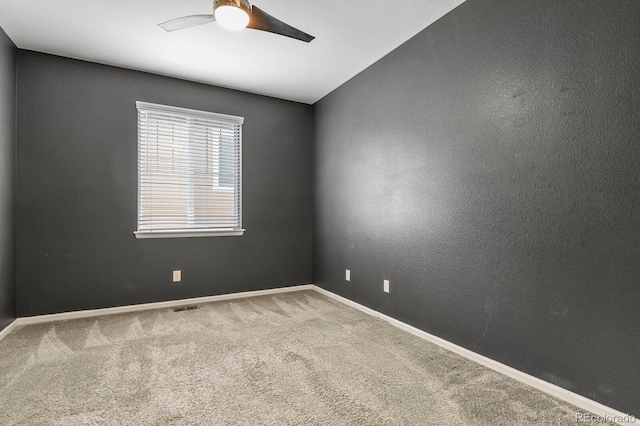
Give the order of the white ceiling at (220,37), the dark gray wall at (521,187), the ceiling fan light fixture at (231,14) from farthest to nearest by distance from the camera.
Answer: the white ceiling at (220,37) → the ceiling fan light fixture at (231,14) → the dark gray wall at (521,187)

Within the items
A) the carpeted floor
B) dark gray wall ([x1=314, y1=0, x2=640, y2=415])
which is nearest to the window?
the carpeted floor

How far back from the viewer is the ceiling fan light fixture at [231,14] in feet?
5.81

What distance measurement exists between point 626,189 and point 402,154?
1.59 metres

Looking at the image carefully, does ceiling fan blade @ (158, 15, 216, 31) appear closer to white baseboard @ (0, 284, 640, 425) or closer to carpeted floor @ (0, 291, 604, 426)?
carpeted floor @ (0, 291, 604, 426)

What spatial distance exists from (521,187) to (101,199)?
3.77m

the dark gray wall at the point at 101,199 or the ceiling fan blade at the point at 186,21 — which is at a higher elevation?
the ceiling fan blade at the point at 186,21

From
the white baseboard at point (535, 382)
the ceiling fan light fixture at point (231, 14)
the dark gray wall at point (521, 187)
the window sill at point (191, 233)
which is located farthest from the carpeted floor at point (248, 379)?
the ceiling fan light fixture at point (231, 14)

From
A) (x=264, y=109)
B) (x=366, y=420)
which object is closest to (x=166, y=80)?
(x=264, y=109)

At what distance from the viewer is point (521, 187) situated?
196 cm

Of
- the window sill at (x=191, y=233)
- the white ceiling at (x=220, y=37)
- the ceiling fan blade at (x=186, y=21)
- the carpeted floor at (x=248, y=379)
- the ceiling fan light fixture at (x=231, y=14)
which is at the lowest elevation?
the carpeted floor at (x=248, y=379)

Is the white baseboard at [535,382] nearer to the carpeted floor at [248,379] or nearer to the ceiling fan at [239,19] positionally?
the carpeted floor at [248,379]

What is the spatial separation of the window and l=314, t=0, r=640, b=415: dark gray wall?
6.10 feet

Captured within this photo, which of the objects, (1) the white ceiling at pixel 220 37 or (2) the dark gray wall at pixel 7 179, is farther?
(2) the dark gray wall at pixel 7 179

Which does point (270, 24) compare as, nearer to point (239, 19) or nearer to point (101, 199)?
point (239, 19)
